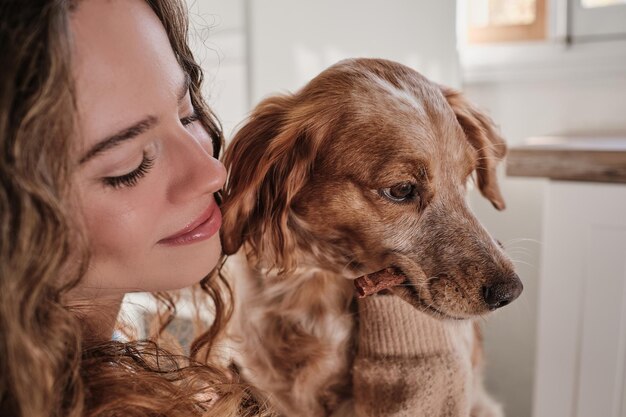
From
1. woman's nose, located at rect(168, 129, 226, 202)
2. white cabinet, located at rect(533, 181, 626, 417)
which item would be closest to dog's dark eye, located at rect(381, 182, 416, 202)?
woman's nose, located at rect(168, 129, 226, 202)

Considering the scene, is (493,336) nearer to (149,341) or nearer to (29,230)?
(149,341)

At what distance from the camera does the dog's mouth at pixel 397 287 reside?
643 millimetres

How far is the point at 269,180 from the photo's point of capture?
0.74 meters

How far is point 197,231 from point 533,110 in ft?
3.65

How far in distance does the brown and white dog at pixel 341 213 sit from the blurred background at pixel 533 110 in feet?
0.46

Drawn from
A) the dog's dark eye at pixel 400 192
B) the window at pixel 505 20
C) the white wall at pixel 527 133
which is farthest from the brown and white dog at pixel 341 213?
the window at pixel 505 20

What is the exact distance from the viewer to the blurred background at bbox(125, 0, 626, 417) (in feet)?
3.40

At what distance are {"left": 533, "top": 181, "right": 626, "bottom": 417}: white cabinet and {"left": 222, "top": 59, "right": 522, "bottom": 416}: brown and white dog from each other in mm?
385

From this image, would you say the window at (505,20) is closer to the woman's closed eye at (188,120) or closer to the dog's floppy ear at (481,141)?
the dog's floppy ear at (481,141)

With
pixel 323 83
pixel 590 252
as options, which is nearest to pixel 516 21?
pixel 590 252

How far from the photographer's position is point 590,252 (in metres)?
1.07

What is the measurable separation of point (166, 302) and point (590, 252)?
71 centimetres

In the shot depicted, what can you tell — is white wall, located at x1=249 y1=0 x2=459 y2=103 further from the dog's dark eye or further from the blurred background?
the dog's dark eye

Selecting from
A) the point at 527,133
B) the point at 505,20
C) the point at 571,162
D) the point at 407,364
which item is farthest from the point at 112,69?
the point at 505,20
